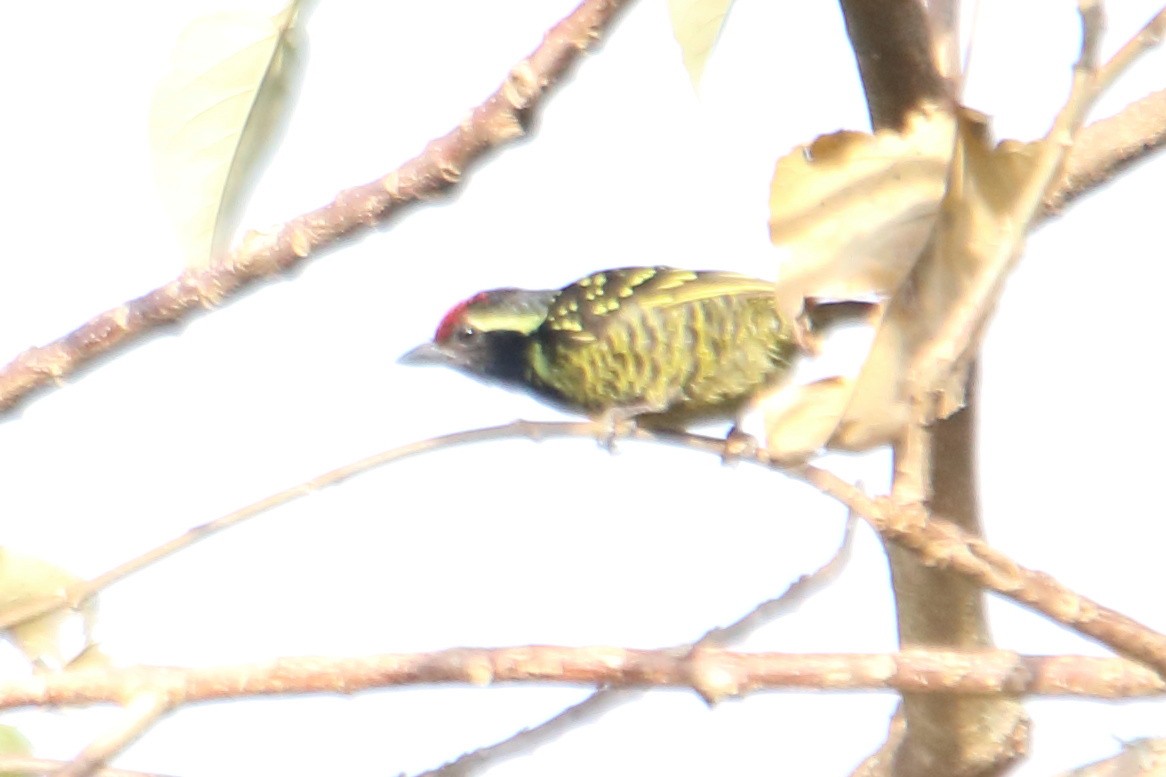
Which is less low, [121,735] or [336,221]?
[336,221]

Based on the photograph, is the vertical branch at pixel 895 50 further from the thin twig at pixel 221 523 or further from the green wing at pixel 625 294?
the green wing at pixel 625 294

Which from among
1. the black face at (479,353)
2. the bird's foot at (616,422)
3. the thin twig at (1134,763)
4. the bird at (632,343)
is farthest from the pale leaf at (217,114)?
the black face at (479,353)

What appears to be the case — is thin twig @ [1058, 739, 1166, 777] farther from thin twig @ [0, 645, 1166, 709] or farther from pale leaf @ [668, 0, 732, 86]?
pale leaf @ [668, 0, 732, 86]

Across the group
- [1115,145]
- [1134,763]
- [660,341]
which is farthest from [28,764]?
[660,341]

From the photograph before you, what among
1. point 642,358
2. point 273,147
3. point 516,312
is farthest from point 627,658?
point 516,312

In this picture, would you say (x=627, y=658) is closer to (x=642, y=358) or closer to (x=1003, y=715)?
(x=1003, y=715)

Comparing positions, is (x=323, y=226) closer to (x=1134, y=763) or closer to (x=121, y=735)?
(x=121, y=735)
